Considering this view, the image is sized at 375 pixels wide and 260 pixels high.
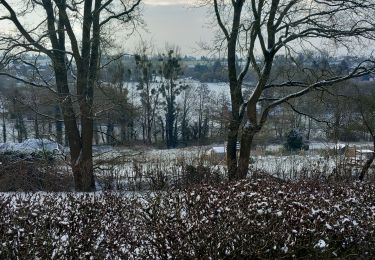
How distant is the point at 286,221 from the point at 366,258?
3.80 feet

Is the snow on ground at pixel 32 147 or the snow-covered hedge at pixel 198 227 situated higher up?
the snow-covered hedge at pixel 198 227

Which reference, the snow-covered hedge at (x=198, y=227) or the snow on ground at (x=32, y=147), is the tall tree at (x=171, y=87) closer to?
the snow on ground at (x=32, y=147)

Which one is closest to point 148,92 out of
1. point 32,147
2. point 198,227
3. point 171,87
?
point 171,87

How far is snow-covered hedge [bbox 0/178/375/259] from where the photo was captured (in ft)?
16.6

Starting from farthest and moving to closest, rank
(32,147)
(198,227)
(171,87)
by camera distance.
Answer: (171,87), (32,147), (198,227)

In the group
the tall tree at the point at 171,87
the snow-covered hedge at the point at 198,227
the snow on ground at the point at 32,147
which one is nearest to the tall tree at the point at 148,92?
the tall tree at the point at 171,87

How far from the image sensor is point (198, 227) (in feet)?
16.8

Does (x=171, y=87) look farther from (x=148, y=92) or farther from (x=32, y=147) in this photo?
(x=32, y=147)

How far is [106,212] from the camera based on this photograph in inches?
245

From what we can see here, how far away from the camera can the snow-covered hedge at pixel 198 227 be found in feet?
16.6

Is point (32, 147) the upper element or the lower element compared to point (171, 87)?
lower

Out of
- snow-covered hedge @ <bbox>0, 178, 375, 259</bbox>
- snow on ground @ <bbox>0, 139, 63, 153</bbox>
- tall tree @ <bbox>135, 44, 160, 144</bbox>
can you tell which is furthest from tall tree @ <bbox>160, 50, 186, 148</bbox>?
snow-covered hedge @ <bbox>0, 178, 375, 259</bbox>

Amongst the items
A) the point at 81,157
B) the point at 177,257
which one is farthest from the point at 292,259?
the point at 81,157

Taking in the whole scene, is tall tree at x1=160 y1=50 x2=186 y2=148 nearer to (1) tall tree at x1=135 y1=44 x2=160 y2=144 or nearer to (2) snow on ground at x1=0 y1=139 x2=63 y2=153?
(1) tall tree at x1=135 y1=44 x2=160 y2=144
